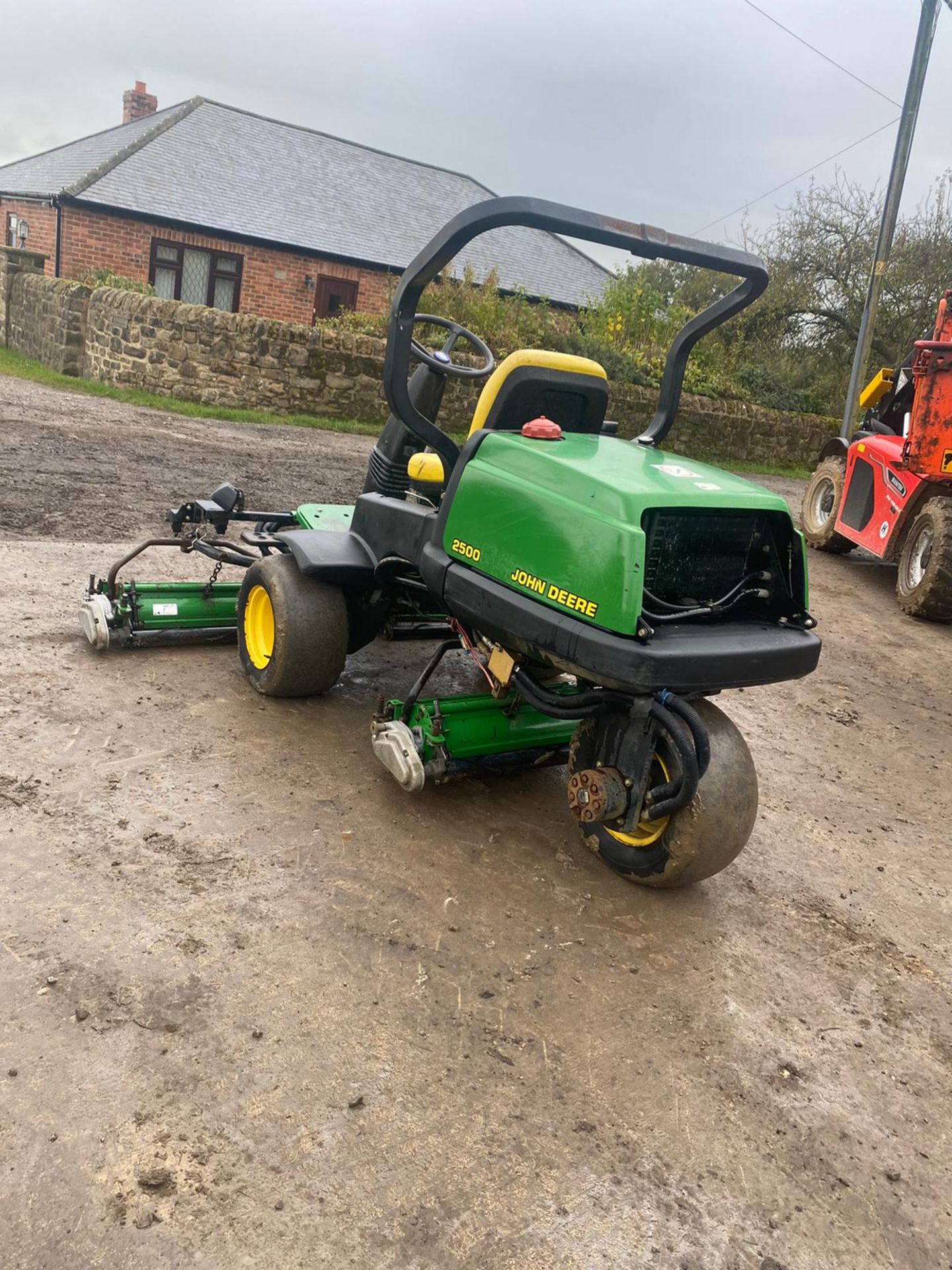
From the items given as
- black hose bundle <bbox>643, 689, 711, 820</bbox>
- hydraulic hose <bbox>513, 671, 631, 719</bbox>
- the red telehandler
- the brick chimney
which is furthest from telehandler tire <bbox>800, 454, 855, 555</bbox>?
the brick chimney

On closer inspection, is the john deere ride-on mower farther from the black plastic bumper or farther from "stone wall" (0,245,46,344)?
"stone wall" (0,245,46,344)

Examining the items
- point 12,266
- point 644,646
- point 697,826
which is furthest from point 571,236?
point 12,266

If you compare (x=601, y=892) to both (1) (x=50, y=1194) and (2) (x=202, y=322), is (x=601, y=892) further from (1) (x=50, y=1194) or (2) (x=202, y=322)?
(2) (x=202, y=322)

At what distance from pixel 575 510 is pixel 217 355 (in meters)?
11.7

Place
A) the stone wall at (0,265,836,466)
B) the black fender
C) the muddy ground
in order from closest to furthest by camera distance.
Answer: the muddy ground < the black fender < the stone wall at (0,265,836,466)

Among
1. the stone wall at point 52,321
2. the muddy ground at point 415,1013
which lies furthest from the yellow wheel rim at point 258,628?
the stone wall at point 52,321

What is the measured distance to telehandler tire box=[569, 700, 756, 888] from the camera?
3.23 m

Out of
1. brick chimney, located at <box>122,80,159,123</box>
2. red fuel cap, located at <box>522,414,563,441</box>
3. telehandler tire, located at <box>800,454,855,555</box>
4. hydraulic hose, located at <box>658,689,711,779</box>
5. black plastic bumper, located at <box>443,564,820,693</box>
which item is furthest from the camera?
brick chimney, located at <box>122,80,159,123</box>

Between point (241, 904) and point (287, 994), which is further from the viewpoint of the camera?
point (241, 904)

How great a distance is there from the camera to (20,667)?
14.6ft

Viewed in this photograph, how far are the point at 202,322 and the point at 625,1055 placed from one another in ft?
41.3

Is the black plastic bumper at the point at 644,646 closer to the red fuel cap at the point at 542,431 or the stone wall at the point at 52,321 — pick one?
the red fuel cap at the point at 542,431

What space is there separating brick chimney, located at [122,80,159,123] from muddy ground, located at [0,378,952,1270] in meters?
28.8

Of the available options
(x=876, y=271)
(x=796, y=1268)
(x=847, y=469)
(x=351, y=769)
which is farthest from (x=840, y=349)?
(x=796, y=1268)
